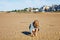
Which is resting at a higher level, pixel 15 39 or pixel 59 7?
pixel 15 39

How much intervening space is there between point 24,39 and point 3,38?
3.46 feet

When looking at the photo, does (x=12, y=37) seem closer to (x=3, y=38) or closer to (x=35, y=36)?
(x=3, y=38)

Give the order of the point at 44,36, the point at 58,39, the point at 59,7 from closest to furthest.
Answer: the point at 58,39, the point at 44,36, the point at 59,7

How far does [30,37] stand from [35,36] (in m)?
0.35

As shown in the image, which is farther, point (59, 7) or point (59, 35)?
point (59, 7)

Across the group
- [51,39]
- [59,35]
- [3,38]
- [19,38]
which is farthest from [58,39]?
[3,38]

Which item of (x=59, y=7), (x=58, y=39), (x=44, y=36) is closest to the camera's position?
(x=58, y=39)

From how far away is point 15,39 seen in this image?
1051 cm

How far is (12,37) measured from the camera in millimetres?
10992

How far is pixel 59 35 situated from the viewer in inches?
449

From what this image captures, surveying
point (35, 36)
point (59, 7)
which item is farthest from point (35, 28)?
point (59, 7)

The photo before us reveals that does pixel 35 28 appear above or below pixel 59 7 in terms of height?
above

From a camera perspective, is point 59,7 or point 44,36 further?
point 59,7

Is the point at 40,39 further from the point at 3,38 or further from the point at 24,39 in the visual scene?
the point at 3,38
